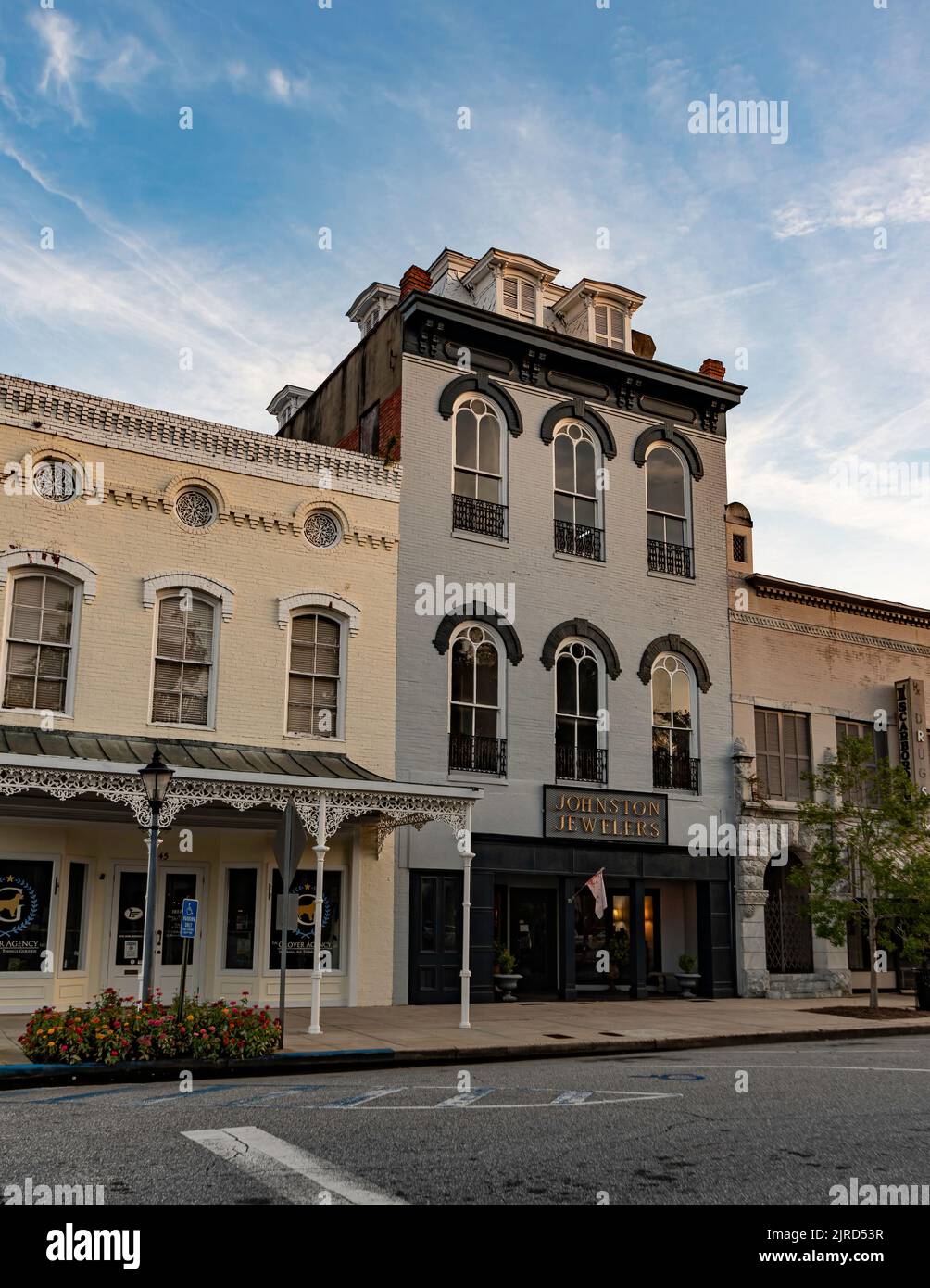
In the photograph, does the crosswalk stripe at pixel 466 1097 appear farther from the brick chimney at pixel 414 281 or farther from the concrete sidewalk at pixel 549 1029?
the brick chimney at pixel 414 281

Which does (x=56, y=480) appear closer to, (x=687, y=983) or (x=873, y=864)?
(x=687, y=983)

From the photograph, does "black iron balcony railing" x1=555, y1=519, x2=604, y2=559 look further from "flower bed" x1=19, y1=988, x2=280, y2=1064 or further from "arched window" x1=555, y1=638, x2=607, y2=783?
"flower bed" x1=19, y1=988, x2=280, y2=1064

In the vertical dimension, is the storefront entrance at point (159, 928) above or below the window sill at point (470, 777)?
below

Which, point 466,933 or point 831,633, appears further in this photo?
point 831,633

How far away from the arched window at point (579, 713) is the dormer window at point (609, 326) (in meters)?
6.92

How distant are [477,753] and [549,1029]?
5900mm

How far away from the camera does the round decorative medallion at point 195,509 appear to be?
65.5ft

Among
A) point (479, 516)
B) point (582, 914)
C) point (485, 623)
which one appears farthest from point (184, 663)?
point (582, 914)

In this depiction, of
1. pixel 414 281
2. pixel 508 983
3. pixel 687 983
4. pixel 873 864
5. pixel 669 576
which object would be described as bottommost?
pixel 687 983

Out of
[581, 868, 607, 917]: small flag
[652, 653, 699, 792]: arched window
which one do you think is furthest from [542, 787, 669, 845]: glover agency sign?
[581, 868, 607, 917]: small flag

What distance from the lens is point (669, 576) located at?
81.6 ft

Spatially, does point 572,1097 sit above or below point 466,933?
below

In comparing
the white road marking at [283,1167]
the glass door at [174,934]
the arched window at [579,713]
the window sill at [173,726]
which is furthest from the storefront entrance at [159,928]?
the white road marking at [283,1167]
